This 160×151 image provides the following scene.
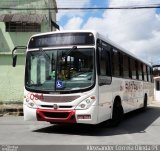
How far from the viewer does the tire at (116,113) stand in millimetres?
13508

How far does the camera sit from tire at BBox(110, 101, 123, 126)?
13.5 metres

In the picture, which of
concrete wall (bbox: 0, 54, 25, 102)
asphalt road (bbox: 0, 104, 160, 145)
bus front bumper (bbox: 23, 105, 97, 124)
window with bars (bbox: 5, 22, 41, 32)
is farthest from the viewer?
window with bars (bbox: 5, 22, 41, 32)

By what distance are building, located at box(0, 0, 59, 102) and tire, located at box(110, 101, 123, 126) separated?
420 inches

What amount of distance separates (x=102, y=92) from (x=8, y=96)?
12.8 meters

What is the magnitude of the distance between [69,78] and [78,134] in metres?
1.76

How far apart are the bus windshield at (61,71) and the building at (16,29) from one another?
1142cm

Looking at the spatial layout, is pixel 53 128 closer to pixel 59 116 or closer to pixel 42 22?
pixel 59 116

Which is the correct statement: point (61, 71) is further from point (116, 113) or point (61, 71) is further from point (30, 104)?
point (116, 113)

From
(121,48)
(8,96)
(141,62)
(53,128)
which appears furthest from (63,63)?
(8,96)

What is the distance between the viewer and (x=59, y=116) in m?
11.5

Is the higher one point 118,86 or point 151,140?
point 118,86

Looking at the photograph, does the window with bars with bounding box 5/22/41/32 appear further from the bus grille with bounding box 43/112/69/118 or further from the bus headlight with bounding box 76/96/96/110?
the bus headlight with bounding box 76/96/96/110


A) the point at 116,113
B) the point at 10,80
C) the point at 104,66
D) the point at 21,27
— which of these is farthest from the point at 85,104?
the point at 21,27

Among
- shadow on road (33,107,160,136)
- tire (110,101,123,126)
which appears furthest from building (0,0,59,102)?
tire (110,101,123,126)
